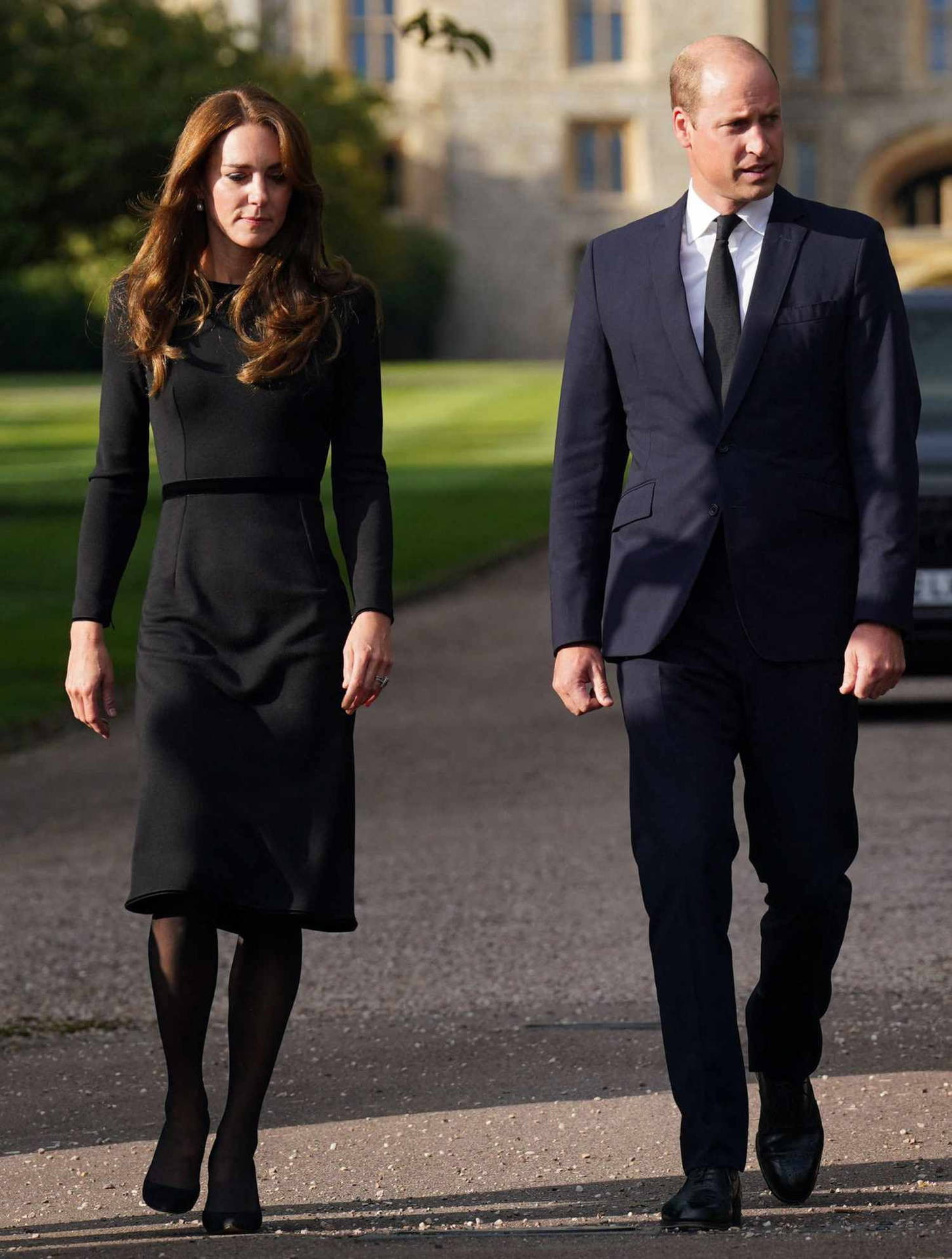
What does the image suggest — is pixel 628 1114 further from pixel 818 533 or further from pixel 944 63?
pixel 944 63

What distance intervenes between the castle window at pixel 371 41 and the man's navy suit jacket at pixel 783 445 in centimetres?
6628

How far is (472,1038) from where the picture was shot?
5.35m

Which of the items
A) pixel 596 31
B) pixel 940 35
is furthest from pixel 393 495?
pixel 940 35

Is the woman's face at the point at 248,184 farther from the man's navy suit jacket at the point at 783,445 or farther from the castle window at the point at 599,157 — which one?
the castle window at the point at 599,157

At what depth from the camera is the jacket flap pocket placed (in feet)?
13.0

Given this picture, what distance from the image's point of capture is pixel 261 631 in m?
3.86

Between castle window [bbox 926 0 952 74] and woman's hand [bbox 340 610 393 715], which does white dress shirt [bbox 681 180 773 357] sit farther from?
castle window [bbox 926 0 952 74]

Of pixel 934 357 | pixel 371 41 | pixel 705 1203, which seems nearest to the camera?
pixel 705 1203

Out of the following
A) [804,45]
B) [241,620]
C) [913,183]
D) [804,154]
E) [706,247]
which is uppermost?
[804,45]

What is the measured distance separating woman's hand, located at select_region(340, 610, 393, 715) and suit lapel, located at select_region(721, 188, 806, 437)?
27.0 inches

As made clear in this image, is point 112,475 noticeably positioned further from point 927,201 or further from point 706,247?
point 927,201

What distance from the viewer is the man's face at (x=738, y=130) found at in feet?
12.6

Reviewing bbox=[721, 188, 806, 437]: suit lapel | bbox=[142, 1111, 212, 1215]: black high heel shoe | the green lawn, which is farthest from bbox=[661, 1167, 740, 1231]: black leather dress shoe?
the green lawn

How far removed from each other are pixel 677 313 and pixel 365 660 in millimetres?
806
